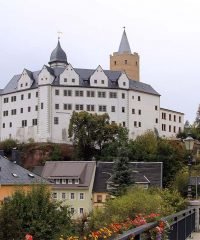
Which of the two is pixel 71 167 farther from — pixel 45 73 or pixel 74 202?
pixel 45 73

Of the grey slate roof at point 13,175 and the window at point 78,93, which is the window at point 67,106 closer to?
the window at point 78,93

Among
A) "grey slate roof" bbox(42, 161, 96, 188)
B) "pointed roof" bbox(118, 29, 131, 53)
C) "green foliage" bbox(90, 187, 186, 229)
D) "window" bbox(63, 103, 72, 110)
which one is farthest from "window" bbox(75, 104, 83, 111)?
"green foliage" bbox(90, 187, 186, 229)

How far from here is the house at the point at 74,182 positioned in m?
74.3

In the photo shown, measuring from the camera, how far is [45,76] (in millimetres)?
107312

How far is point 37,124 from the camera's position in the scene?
104375mm

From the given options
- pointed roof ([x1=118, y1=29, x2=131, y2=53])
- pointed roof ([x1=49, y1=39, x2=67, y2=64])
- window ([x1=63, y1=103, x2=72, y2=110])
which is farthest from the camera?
pointed roof ([x1=118, y1=29, x2=131, y2=53])

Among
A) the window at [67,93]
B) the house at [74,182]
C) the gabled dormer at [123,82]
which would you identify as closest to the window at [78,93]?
the window at [67,93]

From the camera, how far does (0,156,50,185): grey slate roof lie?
2353 inches

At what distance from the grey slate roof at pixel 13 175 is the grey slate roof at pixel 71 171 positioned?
13.6 metres

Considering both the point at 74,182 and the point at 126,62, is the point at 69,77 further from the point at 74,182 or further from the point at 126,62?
the point at 74,182

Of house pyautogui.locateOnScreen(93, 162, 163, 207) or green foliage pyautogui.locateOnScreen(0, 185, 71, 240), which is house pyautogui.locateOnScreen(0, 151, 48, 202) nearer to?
house pyautogui.locateOnScreen(93, 162, 163, 207)

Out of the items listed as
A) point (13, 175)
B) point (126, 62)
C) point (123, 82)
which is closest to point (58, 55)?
point (126, 62)

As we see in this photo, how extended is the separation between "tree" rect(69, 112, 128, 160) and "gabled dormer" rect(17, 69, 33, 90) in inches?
803

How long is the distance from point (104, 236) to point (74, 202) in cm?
6796
